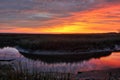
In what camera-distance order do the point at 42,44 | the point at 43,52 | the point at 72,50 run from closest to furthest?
1. the point at 43,52
2. the point at 72,50
3. the point at 42,44

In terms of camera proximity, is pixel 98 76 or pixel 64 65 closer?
pixel 98 76

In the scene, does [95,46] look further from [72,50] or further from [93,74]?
[93,74]

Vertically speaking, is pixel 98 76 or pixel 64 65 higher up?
pixel 98 76

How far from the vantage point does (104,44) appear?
63.2m

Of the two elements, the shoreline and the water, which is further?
the water

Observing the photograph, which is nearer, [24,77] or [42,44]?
[24,77]

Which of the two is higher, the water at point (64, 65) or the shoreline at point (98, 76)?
the shoreline at point (98, 76)

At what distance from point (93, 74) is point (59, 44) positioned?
3611 cm

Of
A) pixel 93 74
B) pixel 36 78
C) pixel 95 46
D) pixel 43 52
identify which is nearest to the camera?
pixel 36 78

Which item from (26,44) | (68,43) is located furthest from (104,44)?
(26,44)

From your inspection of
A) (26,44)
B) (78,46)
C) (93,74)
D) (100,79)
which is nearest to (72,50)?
(78,46)

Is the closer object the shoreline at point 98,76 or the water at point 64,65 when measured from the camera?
the shoreline at point 98,76

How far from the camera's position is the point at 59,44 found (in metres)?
58.8

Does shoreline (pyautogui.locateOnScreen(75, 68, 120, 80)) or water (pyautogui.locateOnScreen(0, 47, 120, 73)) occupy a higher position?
shoreline (pyautogui.locateOnScreen(75, 68, 120, 80))
